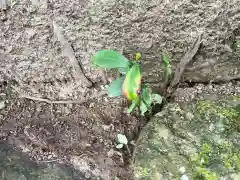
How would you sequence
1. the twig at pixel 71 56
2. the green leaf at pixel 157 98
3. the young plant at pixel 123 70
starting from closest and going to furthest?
the young plant at pixel 123 70 < the twig at pixel 71 56 < the green leaf at pixel 157 98

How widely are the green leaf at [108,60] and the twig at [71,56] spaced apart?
182 mm

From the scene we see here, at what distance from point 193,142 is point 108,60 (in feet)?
1.22

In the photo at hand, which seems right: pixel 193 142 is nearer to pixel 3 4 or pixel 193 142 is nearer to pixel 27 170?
pixel 27 170

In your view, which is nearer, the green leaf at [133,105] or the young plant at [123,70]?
the young plant at [123,70]

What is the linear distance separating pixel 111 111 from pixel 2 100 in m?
0.40

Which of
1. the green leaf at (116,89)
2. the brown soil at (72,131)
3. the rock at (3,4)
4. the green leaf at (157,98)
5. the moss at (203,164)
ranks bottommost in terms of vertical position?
the brown soil at (72,131)

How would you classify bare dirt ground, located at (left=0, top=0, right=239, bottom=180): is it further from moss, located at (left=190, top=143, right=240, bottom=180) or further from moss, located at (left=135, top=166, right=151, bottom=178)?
moss, located at (left=190, top=143, right=240, bottom=180)

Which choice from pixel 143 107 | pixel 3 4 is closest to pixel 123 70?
pixel 143 107

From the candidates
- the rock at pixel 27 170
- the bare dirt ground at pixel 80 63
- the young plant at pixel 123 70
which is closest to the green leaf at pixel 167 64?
the bare dirt ground at pixel 80 63

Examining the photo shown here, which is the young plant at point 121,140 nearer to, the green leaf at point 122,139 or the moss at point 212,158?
the green leaf at point 122,139

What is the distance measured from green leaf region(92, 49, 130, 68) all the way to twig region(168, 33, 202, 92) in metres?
0.25

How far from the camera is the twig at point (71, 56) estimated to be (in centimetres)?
115

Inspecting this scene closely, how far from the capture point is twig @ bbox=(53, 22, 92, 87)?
1148 millimetres

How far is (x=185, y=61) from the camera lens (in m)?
1.22
